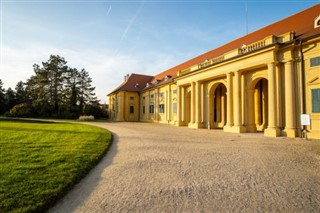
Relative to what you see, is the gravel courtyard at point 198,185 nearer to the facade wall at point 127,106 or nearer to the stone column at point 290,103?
the stone column at point 290,103

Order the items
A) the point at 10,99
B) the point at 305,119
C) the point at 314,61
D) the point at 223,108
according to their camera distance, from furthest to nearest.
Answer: the point at 10,99 → the point at 223,108 → the point at 314,61 → the point at 305,119

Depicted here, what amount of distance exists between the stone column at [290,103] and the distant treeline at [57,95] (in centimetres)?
4391

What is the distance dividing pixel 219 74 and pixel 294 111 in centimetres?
810

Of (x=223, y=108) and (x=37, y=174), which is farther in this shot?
(x=223, y=108)

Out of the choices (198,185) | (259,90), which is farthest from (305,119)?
(198,185)

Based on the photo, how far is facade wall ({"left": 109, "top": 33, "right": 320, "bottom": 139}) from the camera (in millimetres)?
13992

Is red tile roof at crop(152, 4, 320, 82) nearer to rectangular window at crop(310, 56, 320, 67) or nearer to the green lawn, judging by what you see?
rectangular window at crop(310, 56, 320, 67)

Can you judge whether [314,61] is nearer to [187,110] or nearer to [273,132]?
[273,132]

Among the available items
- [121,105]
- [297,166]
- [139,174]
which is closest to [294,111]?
[297,166]

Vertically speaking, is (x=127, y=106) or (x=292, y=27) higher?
(x=292, y=27)

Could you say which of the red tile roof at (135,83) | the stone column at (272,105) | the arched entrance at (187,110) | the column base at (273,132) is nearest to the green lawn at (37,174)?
the column base at (273,132)

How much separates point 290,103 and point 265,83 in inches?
256

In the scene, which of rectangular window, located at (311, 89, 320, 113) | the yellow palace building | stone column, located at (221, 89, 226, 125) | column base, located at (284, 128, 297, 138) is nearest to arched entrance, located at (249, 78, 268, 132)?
the yellow palace building

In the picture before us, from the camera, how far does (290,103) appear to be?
1433 centimetres
